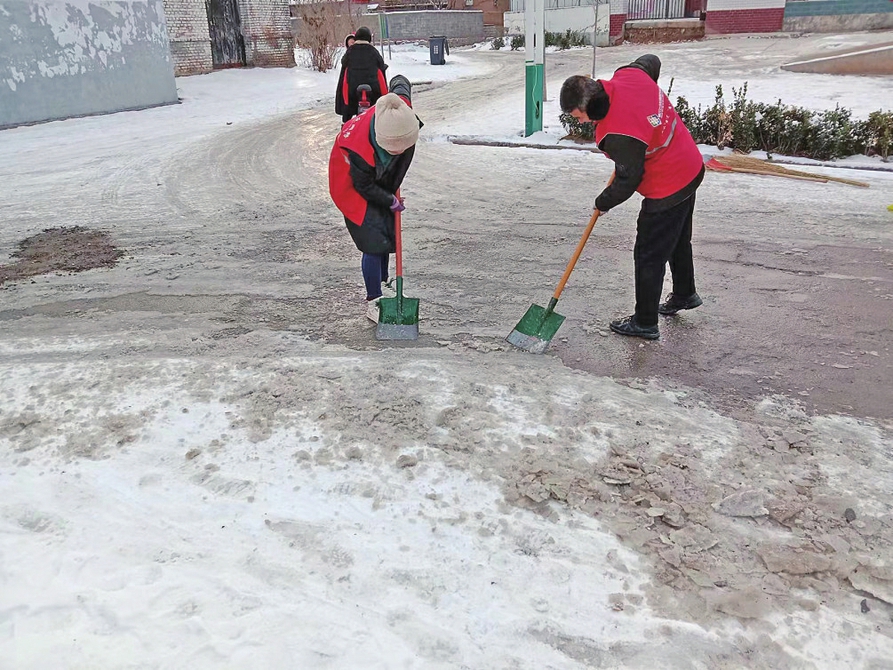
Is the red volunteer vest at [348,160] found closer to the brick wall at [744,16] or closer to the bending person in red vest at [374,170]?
the bending person in red vest at [374,170]

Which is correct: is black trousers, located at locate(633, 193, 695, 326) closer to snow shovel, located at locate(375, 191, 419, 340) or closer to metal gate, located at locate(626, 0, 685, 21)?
snow shovel, located at locate(375, 191, 419, 340)

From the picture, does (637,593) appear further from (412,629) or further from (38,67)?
(38,67)

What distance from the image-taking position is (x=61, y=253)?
5.25m

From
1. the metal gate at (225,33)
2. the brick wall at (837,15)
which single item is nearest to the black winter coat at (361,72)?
the metal gate at (225,33)

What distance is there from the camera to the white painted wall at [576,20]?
480 inches

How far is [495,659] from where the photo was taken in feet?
6.40

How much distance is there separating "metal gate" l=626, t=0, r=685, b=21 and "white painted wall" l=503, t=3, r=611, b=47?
191 centimetres

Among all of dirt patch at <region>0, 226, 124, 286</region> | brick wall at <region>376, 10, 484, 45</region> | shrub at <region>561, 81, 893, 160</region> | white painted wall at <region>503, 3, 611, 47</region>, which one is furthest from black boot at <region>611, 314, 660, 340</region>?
brick wall at <region>376, 10, 484, 45</region>

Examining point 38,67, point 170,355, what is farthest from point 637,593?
point 38,67

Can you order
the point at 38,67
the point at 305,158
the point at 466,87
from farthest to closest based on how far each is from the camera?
the point at 466,87 < the point at 38,67 < the point at 305,158

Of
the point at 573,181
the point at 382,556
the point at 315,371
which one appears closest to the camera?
the point at 382,556

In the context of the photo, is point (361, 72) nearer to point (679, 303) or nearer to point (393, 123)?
point (393, 123)

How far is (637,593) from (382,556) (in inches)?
33.5

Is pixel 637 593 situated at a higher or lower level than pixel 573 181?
lower
